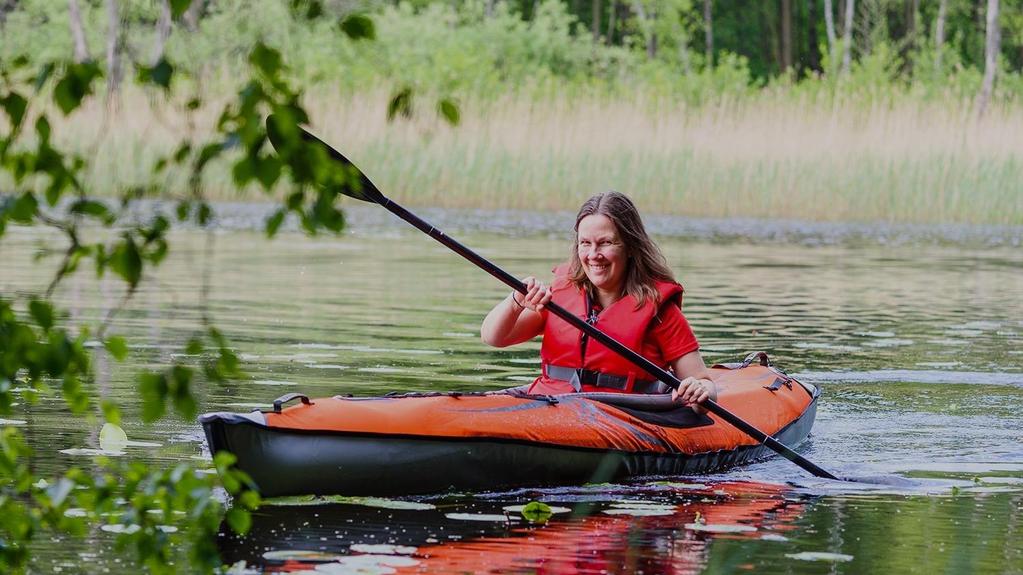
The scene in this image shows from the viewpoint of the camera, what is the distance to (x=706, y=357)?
8711mm

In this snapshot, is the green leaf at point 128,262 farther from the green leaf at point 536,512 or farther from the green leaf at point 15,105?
the green leaf at point 536,512

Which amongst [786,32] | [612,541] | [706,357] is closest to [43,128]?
[612,541]

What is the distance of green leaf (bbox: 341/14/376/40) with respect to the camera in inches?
90.4

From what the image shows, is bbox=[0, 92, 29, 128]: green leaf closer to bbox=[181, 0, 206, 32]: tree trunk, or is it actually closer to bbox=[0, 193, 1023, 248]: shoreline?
bbox=[181, 0, 206, 32]: tree trunk

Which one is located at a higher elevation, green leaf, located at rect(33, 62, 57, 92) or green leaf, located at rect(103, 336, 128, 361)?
green leaf, located at rect(33, 62, 57, 92)

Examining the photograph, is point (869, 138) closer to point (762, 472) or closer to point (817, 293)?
point (817, 293)

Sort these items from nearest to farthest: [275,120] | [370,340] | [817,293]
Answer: [275,120] < [370,340] < [817,293]

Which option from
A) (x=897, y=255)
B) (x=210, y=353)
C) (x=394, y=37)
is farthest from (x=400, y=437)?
(x=394, y=37)

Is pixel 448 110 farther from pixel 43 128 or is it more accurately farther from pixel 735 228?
pixel 735 228

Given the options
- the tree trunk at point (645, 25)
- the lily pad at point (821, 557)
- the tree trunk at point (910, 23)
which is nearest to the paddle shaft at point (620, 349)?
the lily pad at point (821, 557)

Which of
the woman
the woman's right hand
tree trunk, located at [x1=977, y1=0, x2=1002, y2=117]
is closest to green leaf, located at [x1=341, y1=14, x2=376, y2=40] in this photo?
the woman's right hand

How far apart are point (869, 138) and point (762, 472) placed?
1263 centimetres

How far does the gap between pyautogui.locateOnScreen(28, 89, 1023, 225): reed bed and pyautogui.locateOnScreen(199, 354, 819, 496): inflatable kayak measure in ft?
39.7

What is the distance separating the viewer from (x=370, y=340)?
Result: 9.11m
